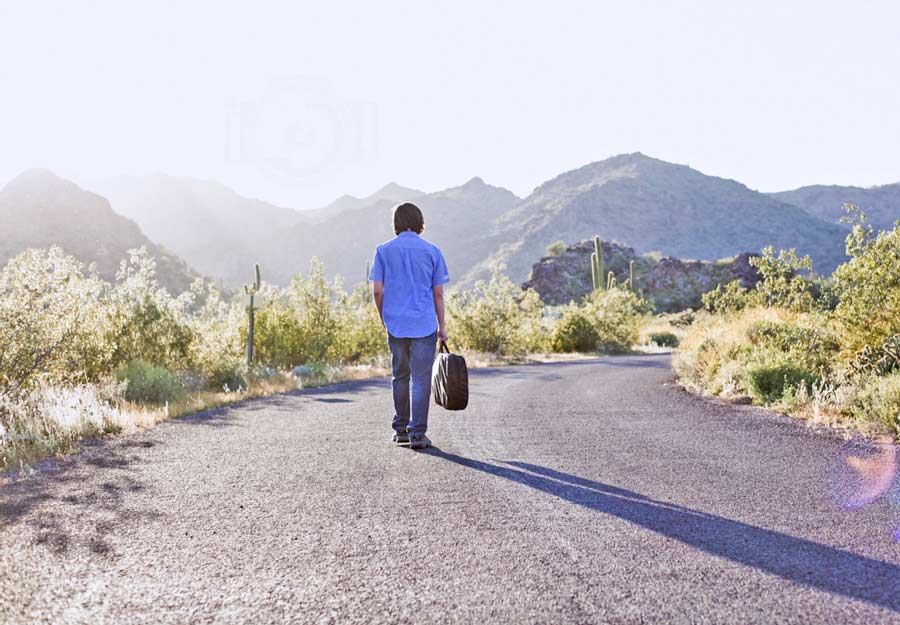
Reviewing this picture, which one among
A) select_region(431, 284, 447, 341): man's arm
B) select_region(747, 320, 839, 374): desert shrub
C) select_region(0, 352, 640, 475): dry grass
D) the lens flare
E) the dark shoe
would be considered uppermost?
select_region(431, 284, 447, 341): man's arm

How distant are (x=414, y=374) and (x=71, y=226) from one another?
82844 mm

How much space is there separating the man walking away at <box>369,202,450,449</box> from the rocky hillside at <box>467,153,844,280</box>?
3818 inches

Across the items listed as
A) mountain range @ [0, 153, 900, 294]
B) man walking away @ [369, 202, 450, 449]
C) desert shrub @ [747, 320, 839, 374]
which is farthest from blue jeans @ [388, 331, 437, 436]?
mountain range @ [0, 153, 900, 294]

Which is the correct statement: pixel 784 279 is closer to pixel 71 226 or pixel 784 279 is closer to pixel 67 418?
pixel 67 418

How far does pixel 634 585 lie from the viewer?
2.79 metres

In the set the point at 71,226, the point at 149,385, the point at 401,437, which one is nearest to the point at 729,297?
the point at 401,437

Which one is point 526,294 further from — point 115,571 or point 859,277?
point 115,571

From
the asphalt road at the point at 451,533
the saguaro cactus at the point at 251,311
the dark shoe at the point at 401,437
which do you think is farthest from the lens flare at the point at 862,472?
the saguaro cactus at the point at 251,311

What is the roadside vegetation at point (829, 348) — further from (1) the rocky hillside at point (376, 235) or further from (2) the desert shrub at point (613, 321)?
(1) the rocky hillside at point (376, 235)

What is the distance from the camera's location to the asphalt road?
2627 millimetres

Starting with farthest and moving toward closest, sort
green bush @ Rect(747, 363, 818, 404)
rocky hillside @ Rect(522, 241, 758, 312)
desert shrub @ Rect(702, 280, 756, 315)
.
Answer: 1. rocky hillside @ Rect(522, 241, 758, 312)
2. desert shrub @ Rect(702, 280, 756, 315)
3. green bush @ Rect(747, 363, 818, 404)

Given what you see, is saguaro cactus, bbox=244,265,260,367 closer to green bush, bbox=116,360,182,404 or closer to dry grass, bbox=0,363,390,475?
green bush, bbox=116,360,182,404

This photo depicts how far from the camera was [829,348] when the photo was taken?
9.23 meters

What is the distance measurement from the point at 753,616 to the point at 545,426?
16.1 feet
